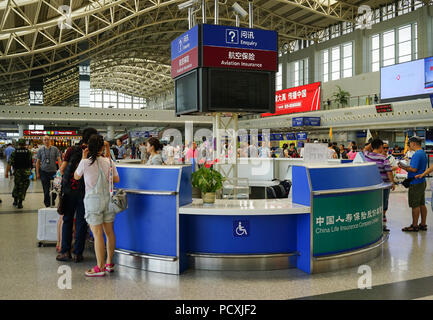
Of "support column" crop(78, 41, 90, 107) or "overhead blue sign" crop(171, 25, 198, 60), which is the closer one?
"overhead blue sign" crop(171, 25, 198, 60)

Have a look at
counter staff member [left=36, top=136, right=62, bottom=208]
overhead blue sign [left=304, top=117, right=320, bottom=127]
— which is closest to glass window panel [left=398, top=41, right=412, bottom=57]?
overhead blue sign [left=304, top=117, right=320, bottom=127]

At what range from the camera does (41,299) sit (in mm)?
3432

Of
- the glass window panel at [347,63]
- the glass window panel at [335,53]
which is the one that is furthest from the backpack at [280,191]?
the glass window panel at [335,53]

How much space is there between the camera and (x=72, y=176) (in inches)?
182

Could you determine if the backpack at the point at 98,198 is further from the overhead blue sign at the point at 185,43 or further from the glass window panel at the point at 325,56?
the glass window panel at the point at 325,56

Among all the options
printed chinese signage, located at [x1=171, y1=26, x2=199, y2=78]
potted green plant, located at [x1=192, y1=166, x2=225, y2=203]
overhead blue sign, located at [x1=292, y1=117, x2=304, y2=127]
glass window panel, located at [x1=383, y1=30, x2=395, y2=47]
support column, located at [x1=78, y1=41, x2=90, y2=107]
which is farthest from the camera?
support column, located at [x1=78, y1=41, x2=90, y2=107]

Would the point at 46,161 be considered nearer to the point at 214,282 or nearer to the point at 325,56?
the point at 214,282

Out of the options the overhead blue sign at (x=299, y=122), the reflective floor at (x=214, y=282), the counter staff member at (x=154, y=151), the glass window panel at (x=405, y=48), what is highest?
the glass window panel at (x=405, y=48)

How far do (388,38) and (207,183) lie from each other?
25909 millimetres

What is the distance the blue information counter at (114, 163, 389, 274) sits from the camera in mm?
4195

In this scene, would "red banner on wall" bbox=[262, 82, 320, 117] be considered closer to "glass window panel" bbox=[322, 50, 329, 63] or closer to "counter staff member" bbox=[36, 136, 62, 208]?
"glass window panel" bbox=[322, 50, 329, 63]

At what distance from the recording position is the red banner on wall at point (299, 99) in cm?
2831

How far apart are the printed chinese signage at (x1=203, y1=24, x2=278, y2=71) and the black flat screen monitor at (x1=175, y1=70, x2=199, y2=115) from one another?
Result: 461 mm

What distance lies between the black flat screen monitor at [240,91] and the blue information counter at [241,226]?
9.23 feet
